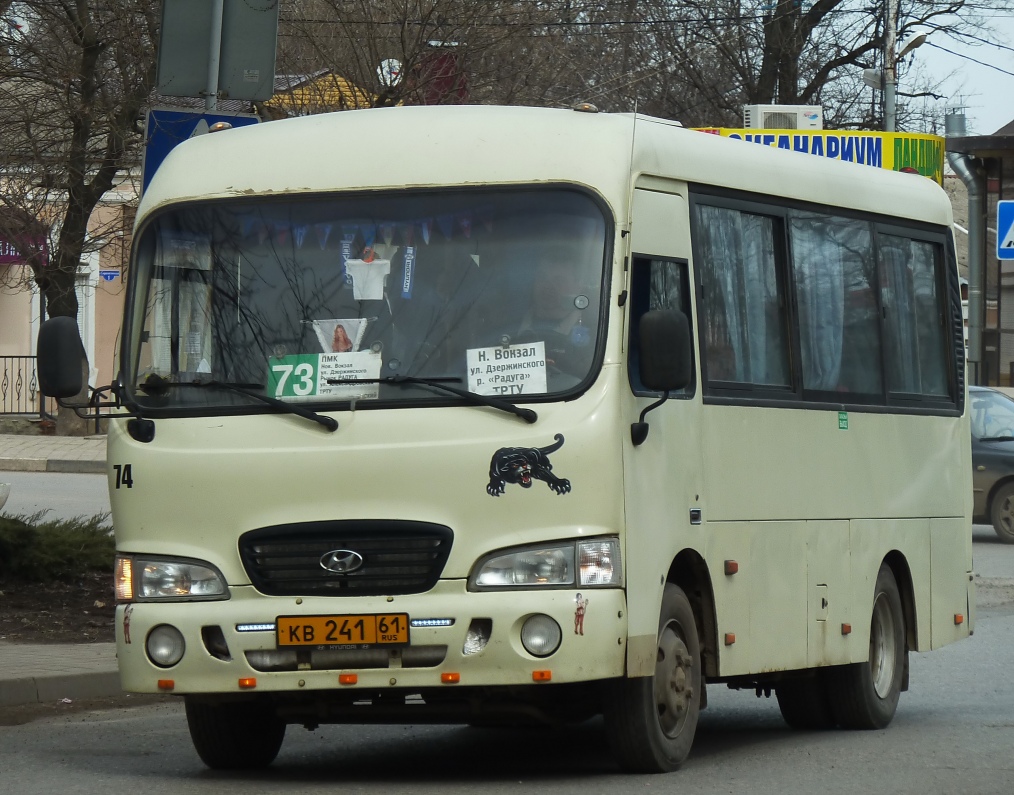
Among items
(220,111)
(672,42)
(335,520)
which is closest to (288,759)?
(335,520)

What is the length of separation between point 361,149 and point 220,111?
3862mm

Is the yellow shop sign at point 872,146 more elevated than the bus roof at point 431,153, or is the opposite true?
the yellow shop sign at point 872,146

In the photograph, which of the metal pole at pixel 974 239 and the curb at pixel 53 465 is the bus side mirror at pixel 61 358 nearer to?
the curb at pixel 53 465

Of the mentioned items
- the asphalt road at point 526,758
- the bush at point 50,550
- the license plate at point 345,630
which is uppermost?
the bush at point 50,550

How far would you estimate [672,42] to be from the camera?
40.0 m

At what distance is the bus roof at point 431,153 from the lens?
317 inches

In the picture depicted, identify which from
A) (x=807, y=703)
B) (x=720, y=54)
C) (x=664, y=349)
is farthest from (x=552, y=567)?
(x=720, y=54)

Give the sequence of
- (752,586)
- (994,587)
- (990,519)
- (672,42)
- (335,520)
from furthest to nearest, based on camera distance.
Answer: (672,42) → (990,519) → (994,587) → (752,586) → (335,520)

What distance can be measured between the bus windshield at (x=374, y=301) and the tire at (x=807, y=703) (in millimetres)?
3532

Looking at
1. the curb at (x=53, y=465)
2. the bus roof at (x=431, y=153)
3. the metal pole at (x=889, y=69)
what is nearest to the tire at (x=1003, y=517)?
the metal pole at (x=889, y=69)

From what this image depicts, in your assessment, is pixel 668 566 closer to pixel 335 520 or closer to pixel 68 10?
pixel 335 520

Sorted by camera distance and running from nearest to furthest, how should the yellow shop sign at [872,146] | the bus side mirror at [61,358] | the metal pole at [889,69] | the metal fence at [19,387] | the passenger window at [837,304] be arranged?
the bus side mirror at [61,358] < the passenger window at [837,304] < the yellow shop sign at [872,146] < the metal pole at [889,69] < the metal fence at [19,387]

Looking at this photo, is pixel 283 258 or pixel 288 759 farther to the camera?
pixel 288 759

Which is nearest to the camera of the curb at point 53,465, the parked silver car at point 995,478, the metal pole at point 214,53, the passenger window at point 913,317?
the passenger window at point 913,317
